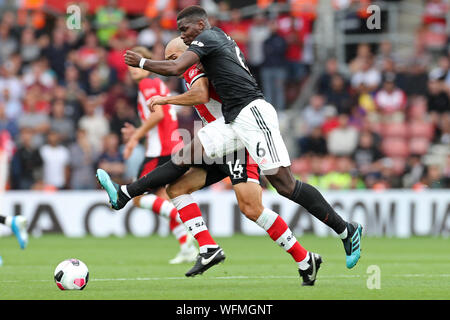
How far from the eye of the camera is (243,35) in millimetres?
20484

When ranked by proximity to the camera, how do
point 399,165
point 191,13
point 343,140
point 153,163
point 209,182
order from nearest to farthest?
1. point 191,13
2. point 209,182
3. point 153,163
4. point 399,165
5. point 343,140

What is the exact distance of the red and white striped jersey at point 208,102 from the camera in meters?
8.98

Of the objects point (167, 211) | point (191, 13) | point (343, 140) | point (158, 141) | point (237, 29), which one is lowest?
point (343, 140)

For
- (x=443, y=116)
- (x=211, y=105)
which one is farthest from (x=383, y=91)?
(x=211, y=105)

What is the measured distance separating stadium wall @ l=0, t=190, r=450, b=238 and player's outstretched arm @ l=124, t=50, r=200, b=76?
9.29 metres

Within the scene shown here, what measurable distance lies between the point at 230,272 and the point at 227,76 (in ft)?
7.87

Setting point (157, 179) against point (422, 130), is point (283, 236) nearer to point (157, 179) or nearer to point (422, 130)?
point (157, 179)

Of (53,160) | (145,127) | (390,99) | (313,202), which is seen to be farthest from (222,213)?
(313,202)

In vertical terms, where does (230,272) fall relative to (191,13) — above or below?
below

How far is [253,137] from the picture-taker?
8562 mm

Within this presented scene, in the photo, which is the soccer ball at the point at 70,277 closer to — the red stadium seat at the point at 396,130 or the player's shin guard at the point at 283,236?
the player's shin guard at the point at 283,236

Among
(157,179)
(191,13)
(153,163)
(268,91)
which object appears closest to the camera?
(191,13)

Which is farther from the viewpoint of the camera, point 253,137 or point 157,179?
point 157,179

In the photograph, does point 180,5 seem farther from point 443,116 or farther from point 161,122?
point 161,122
